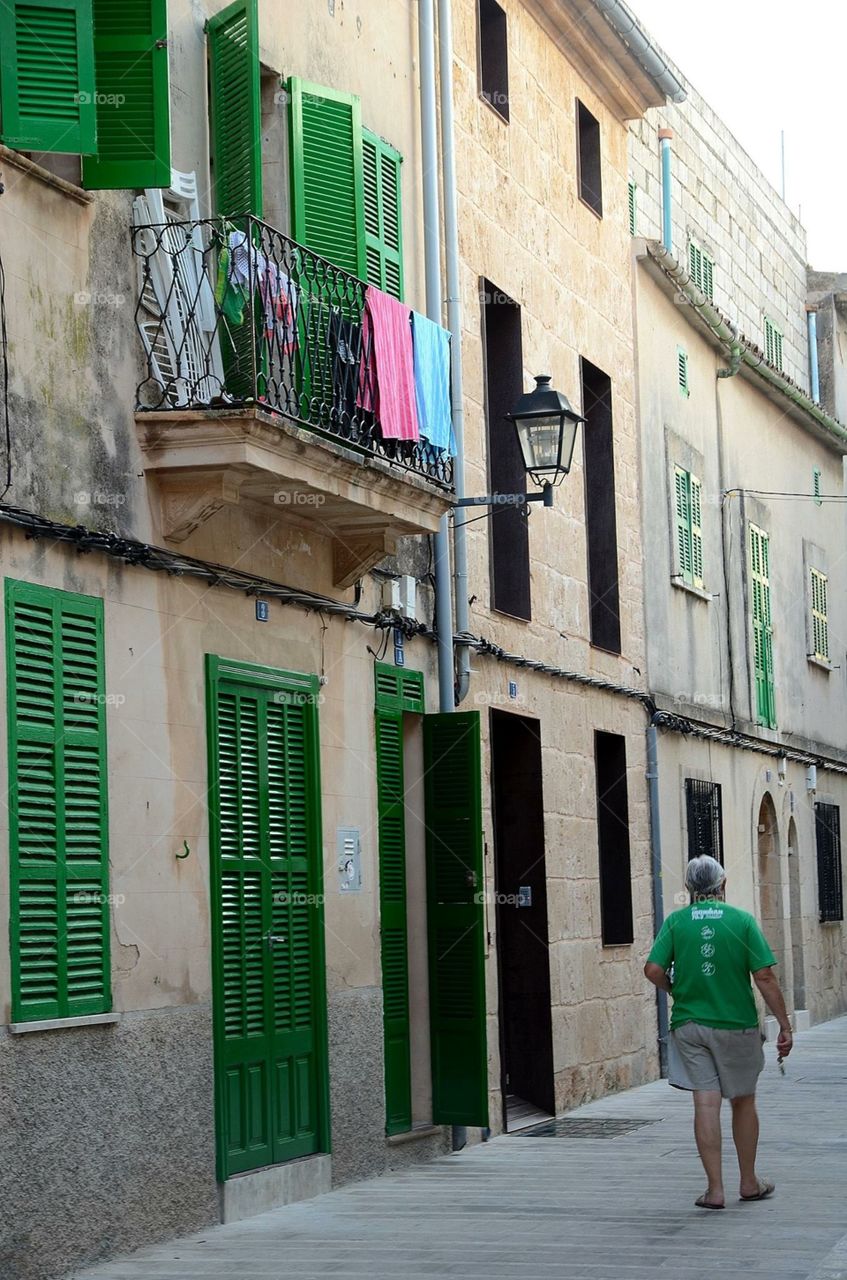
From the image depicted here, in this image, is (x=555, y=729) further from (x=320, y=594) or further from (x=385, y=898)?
(x=320, y=594)

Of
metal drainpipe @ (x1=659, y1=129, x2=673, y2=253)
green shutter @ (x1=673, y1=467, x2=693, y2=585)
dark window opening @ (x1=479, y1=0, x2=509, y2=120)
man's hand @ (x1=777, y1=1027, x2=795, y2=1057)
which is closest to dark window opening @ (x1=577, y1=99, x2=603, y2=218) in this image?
dark window opening @ (x1=479, y1=0, x2=509, y2=120)

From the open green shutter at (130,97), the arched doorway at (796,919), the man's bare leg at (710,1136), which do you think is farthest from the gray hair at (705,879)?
the arched doorway at (796,919)

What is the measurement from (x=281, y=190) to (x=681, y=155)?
43.0 ft

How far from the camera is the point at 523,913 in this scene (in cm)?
1609

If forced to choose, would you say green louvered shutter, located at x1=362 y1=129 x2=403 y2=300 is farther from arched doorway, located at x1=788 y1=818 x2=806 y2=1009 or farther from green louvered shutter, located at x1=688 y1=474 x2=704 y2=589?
arched doorway, located at x1=788 y1=818 x2=806 y2=1009

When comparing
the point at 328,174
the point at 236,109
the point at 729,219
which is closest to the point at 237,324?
the point at 236,109

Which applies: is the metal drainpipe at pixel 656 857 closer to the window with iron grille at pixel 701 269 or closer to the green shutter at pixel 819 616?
the window with iron grille at pixel 701 269

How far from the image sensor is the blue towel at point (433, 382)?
12383 millimetres

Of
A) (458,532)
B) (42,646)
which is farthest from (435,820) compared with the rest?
(42,646)

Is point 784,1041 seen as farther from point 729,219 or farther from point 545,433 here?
point 729,219

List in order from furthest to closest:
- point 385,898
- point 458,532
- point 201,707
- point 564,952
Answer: point 564,952 < point 458,532 < point 385,898 < point 201,707

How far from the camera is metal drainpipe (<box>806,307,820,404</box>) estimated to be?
1220 inches

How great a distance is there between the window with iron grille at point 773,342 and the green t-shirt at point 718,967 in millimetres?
18885

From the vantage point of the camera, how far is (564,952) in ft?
53.4
